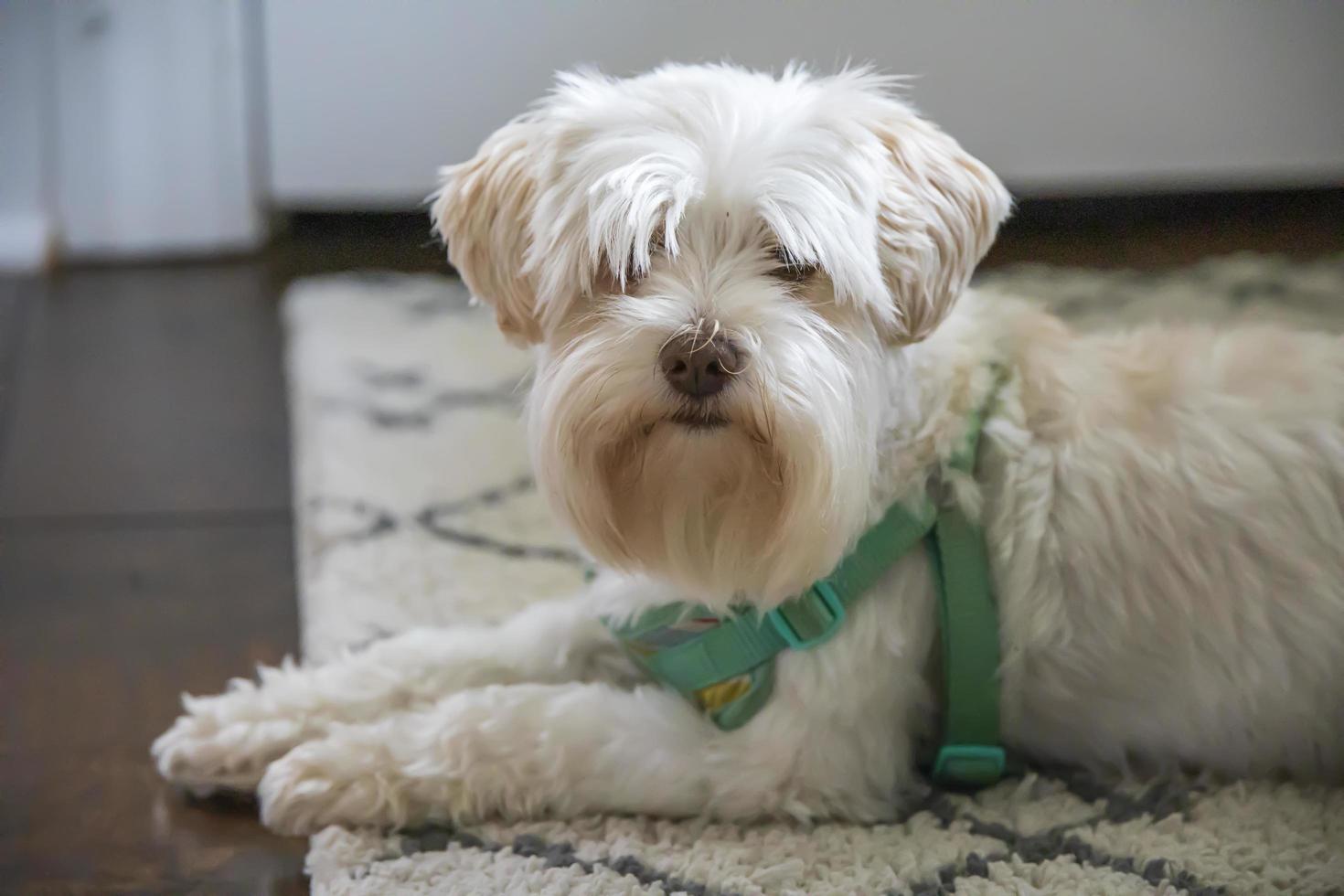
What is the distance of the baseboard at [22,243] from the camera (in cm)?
320

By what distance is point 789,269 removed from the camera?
1.45 m

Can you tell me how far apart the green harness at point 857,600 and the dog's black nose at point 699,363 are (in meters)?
0.29

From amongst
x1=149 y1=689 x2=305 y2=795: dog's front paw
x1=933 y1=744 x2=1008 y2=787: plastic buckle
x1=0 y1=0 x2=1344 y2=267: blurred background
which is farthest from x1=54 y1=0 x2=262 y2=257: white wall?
x1=933 y1=744 x2=1008 y2=787: plastic buckle

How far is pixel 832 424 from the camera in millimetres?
1388

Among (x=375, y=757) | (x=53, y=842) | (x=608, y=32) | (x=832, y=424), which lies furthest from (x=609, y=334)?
(x=608, y=32)

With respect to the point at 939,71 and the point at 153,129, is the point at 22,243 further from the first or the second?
the point at 939,71

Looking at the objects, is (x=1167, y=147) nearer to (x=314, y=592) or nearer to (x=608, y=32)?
(x=608, y=32)

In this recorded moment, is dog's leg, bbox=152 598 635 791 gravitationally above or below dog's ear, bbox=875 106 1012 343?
below

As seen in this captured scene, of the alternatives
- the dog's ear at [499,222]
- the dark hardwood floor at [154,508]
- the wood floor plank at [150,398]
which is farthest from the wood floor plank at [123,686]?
the dog's ear at [499,222]

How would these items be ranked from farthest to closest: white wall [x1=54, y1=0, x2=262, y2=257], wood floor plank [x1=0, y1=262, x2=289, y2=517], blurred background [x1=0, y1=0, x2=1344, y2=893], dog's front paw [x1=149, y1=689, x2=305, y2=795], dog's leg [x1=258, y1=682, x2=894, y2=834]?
white wall [x1=54, y1=0, x2=262, y2=257]
blurred background [x1=0, y1=0, x2=1344, y2=893]
wood floor plank [x1=0, y1=262, x2=289, y2=517]
dog's front paw [x1=149, y1=689, x2=305, y2=795]
dog's leg [x1=258, y1=682, x2=894, y2=834]

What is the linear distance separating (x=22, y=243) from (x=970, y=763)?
8.55 ft

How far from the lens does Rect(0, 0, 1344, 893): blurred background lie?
106 inches

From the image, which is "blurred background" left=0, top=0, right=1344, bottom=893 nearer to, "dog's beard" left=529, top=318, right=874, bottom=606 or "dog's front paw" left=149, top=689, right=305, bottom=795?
"dog's front paw" left=149, top=689, right=305, bottom=795

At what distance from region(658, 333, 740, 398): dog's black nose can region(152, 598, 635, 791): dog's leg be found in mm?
559
